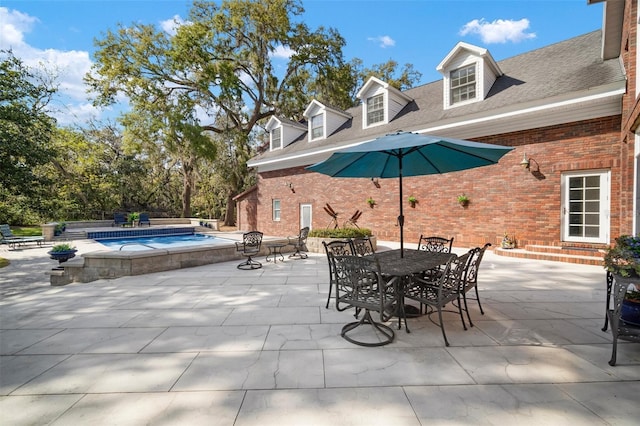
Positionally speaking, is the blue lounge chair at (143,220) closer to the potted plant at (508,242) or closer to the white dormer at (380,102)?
the white dormer at (380,102)

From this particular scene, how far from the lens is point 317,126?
1587 centimetres

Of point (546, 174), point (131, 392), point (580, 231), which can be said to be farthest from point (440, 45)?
point (131, 392)

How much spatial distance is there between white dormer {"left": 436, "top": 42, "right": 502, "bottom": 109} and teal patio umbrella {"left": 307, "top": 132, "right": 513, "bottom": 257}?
24.0 feet

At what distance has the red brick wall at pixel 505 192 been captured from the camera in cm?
805

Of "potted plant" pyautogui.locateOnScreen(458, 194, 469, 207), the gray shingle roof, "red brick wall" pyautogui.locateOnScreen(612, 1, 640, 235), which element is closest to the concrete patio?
"red brick wall" pyautogui.locateOnScreen(612, 1, 640, 235)

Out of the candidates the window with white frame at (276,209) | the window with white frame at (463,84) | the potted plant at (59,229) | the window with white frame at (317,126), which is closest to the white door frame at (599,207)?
the window with white frame at (463,84)

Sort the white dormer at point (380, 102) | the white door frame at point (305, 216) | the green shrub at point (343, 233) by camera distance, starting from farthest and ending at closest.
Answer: the white door frame at point (305, 216) < the white dormer at point (380, 102) < the green shrub at point (343, 233)

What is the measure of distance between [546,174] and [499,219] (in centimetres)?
189

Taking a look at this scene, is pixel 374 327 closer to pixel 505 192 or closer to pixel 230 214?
pixel 505 192

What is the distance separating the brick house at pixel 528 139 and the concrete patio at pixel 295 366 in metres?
4.56

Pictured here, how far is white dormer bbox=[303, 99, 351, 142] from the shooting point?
50.1 feet

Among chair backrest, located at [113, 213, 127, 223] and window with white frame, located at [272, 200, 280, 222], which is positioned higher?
window with white frame, located at [272, 200, 280, 222]

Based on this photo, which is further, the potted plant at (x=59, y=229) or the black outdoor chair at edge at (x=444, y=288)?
the potted plant at (x=59, y=229)

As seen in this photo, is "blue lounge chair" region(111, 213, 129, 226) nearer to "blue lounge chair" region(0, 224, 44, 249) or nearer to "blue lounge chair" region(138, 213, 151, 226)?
"blue lounge chair" region(138, 213, 151, 226)
